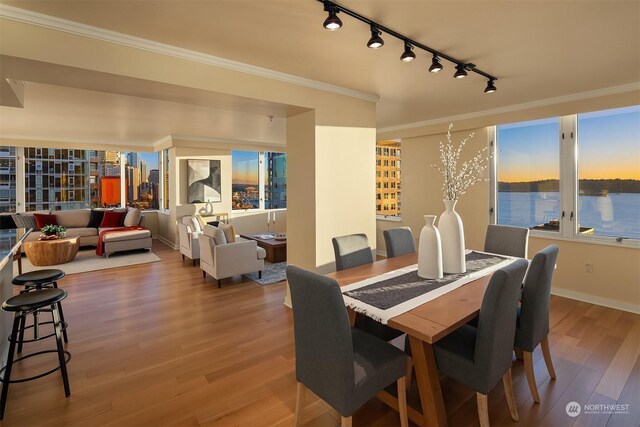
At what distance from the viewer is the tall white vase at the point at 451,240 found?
2361 millimetres

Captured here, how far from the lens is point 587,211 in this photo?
3.93 metres

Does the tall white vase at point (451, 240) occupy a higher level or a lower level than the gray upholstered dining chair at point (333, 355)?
higher

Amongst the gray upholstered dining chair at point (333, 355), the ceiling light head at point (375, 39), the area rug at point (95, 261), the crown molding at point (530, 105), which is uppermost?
the crown molding at point (530, 105)

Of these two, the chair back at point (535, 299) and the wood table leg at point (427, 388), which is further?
the chair back at point (535, 299)

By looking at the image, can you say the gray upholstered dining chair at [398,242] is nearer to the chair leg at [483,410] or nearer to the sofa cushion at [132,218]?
the chair leg at [483,410]

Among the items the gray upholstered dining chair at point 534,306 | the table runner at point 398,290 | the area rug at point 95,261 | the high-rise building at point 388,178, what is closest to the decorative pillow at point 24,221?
the area rug at point 95,261

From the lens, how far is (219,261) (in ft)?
14.3

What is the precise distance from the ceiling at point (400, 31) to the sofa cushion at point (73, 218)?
19.4 feet

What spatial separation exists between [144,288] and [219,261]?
1.09 meters

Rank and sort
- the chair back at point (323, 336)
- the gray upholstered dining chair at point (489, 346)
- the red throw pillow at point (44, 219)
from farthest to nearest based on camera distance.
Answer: the red throw pillow at point (44, 219), the gray upholstered dining chair at point (489, 346), the chair back at point (323, 336)

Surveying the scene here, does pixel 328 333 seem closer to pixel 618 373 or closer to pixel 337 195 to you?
pixel 337 195

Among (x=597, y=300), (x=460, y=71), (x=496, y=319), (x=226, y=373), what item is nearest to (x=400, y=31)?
(x=460, y=71)

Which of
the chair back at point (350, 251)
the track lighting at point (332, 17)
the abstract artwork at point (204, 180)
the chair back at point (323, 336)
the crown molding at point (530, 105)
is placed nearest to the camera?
the chair back at point (323, 336)

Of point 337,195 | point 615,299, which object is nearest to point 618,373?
point 615,299
